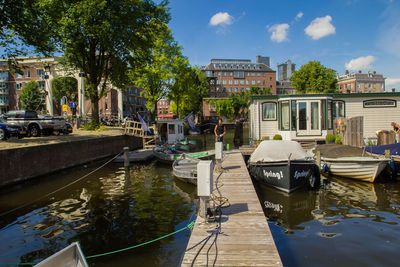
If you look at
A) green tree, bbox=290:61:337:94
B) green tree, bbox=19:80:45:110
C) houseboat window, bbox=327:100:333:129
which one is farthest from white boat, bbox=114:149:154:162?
green tree, bbox=19:80:45:110

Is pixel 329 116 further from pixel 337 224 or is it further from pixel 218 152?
pixel 337 224

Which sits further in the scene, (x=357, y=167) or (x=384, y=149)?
(x=384, y=149)

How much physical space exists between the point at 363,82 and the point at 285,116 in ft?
282

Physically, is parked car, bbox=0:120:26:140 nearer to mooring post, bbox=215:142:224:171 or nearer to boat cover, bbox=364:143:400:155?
mooring post, bbox=215:142:224:171

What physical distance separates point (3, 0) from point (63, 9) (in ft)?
22.8

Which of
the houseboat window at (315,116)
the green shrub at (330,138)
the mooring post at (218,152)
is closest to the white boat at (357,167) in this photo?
the green shrub at (330,138)

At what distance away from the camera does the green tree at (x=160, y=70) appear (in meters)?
39.3

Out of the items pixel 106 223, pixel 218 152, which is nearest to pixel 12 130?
pixel 106 223

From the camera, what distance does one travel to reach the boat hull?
10.4 m

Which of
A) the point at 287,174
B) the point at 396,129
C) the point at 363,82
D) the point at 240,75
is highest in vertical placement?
the point at 240,75

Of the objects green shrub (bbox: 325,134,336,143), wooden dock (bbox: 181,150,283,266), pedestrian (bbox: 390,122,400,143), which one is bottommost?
wooden dock (bbox: 181,150,283,266)

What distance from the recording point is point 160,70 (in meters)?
39.8

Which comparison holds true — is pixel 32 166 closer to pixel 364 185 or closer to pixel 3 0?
pixel 3 0

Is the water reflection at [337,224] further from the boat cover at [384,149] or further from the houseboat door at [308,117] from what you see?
the houseboat door at [308,117]
